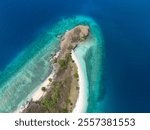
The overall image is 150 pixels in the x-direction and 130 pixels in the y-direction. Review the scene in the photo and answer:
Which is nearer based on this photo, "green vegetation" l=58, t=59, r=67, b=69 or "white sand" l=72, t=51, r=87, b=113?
"white sand" l=72, t=51, r=87, b=113

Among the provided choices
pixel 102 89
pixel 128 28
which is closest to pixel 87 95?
pixel 102 89

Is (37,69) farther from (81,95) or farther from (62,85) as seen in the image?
(81,95)

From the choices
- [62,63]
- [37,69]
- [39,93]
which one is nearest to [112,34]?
[62,63]

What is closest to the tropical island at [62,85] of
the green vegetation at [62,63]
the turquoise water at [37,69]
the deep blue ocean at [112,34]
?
the green vegetation at [62,63]

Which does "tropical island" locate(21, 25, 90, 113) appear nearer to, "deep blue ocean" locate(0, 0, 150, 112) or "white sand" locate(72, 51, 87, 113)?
"white sand" locate(72, 51, 87, 113)

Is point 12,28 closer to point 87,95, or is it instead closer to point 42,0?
point 42,0

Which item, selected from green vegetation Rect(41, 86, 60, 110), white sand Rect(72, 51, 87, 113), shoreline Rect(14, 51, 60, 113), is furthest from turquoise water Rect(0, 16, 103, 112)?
green vegetation Rect(41, 86, 60, 110)
